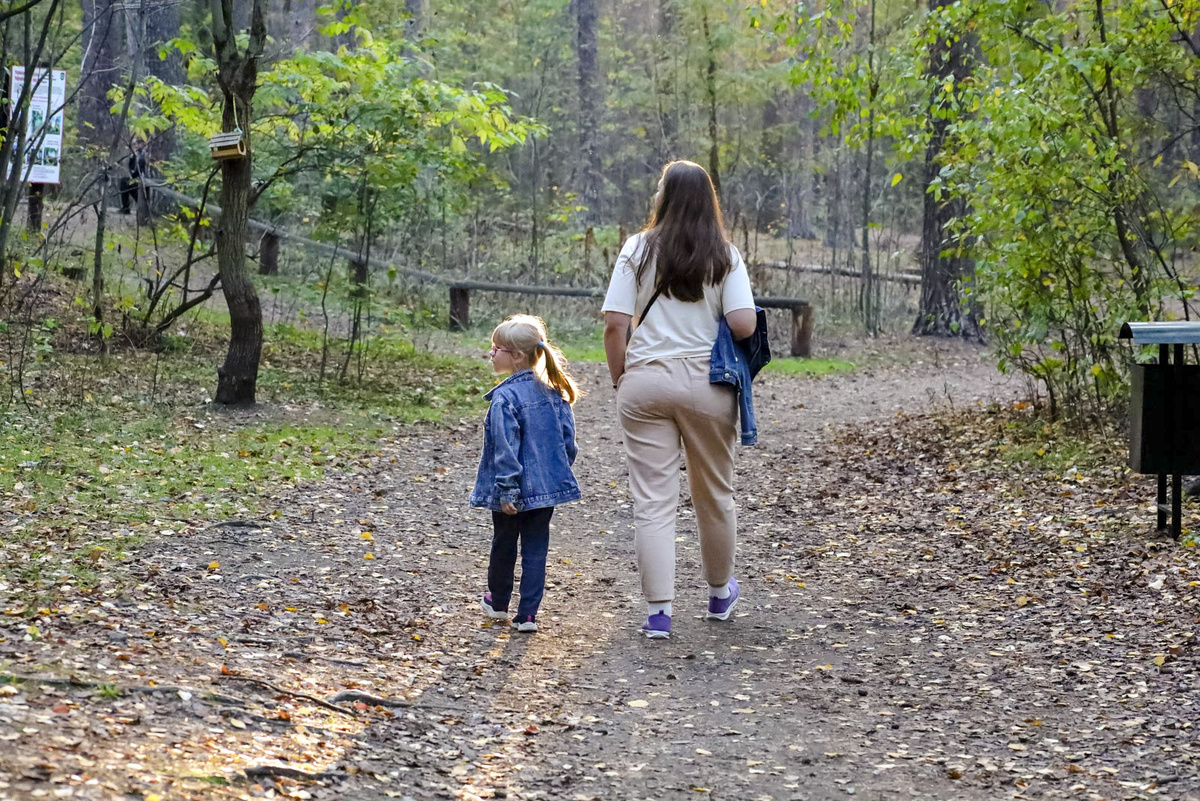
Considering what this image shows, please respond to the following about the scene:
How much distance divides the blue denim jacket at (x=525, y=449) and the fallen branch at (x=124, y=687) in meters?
1.63

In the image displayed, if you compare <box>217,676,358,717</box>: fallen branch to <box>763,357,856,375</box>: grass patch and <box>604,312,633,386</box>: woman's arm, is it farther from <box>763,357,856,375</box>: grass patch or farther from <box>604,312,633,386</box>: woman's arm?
<box>763,357,856,375</box>: grass patch

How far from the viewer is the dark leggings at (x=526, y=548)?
560 cm

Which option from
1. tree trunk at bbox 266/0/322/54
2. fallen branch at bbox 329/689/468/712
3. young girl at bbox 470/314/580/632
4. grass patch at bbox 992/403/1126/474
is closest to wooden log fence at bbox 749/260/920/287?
grass patch at bbox 992/403/1126/474

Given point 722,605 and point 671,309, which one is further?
point 722,605

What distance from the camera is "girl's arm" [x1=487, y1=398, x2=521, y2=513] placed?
5406 millimetres

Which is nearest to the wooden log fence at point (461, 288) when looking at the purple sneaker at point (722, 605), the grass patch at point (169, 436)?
the grass patch at point (169, 436)

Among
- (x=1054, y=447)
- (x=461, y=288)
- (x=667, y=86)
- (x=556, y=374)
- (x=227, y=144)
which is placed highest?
(x=667, y=86)

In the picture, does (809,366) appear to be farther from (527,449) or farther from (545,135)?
(527,449)

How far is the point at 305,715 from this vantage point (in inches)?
165

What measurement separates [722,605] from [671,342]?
1.40 meters

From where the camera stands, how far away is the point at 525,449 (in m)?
5.51

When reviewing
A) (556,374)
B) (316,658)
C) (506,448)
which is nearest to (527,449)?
(506,448)

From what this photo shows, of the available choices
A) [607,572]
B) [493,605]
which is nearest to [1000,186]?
[607,572]

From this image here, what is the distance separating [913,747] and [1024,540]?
11.6ft
